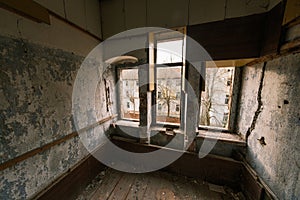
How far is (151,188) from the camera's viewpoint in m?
1.64

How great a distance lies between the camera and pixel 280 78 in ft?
3.46

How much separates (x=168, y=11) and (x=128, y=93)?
151 cm

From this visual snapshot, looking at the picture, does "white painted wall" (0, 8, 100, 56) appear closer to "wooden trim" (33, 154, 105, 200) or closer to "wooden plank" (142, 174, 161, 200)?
"wooden trim" (33, 154, 105, 200)

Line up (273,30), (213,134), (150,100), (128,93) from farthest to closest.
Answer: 1. (128,93)
2. (150,100)
3. (213,134)
4. (273,30)

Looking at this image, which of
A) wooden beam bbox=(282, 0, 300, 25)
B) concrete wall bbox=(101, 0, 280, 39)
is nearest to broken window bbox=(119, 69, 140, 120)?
concrete wall bbox=(101, 0, 280, 39)

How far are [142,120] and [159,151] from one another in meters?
0.56

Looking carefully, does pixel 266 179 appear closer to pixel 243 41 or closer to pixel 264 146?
pixel 264 146

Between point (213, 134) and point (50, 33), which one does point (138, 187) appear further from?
point (50, 33)

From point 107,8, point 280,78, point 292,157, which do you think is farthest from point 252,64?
point 107,8

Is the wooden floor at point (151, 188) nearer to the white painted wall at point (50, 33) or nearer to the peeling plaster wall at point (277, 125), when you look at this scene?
the peeling plaster wall at point (277, 125)

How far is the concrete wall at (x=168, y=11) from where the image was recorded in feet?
4.24

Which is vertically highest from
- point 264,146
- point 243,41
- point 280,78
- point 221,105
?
point 243,41

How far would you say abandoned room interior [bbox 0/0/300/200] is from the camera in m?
0.95

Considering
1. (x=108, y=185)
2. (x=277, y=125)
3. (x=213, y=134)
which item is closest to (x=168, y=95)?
(x=213, y=134)
